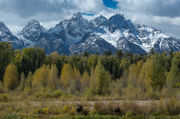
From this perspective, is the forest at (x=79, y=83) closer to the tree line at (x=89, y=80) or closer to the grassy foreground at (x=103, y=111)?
the tree line at (x=89, y=80)

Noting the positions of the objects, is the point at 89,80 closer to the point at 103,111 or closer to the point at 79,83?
the point at 79,83

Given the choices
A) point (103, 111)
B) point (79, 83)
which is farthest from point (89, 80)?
point (103, 111)

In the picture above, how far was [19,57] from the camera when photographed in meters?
54.5

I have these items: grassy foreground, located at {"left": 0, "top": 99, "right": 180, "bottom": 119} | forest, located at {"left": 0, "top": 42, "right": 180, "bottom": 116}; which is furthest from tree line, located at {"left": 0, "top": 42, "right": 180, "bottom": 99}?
grassy foreground, located at {"left": 0, "top": 99, "right": 180, "bottom": 119}

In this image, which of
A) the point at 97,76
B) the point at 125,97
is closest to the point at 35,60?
the point at 97,76

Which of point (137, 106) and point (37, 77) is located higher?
point (37, 77)

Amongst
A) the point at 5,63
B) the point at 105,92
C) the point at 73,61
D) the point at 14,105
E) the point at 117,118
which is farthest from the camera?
the point at 73,61

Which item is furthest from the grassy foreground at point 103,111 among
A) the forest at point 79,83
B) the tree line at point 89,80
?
the tree line at point 89,80

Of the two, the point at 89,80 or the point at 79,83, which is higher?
the point at 89,80

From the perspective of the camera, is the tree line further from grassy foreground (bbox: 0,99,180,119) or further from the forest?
grassy foreground (bbox: 0,99,180,119)

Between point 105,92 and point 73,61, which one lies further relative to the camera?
point 73,61

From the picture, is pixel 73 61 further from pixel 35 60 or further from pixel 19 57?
pixel 19 57

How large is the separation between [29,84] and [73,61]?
104 ft

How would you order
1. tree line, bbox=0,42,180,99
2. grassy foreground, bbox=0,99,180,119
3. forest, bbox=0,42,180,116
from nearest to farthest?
grassy foreground, bbox=0,99,180,119 → forest, bbox=0,42,180,116 → tree line, bbox=0,42,180,99
